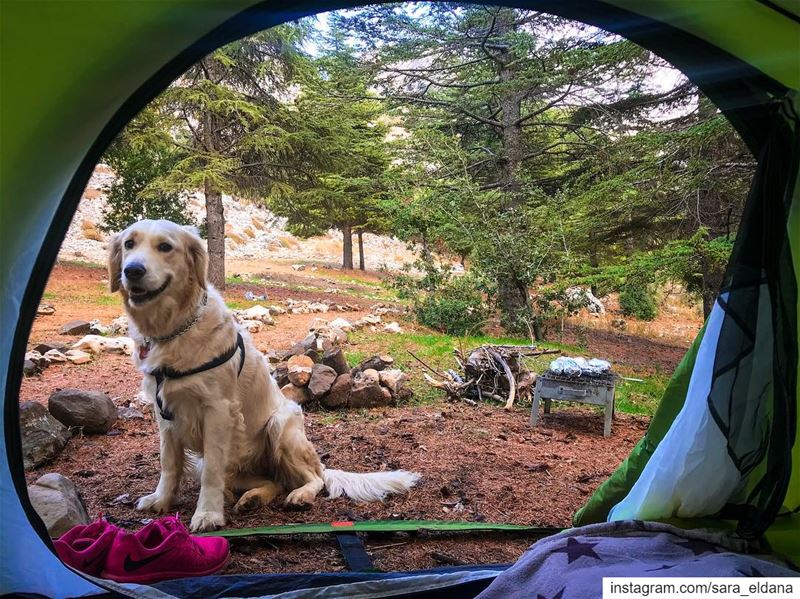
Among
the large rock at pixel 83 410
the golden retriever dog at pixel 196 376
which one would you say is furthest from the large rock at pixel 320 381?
the golden retriever dog at pixel 196 376

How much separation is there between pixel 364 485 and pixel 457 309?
11.5 feet

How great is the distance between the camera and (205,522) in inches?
75.2

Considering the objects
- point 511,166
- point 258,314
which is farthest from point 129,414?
point 511,166

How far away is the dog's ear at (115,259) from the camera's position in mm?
1900

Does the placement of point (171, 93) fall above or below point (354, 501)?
above

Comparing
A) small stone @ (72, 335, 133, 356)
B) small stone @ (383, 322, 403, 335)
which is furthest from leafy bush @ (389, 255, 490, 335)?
small stone @ (72, 335, 133, 356)

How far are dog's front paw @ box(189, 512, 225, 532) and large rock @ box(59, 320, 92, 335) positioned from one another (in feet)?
10.3

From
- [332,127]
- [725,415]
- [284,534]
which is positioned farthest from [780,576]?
[332,127]

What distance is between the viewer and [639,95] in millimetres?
5738

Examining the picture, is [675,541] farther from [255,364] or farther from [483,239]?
[483,239]

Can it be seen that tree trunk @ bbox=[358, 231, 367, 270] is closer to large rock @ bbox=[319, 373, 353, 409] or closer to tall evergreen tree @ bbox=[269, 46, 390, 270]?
tall evergreen tree @ bbox=[269, 46, 390, 270]

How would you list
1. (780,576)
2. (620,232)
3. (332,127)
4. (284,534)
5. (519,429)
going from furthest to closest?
(332,127) < (620,232) < (519,429) < (284,534) < (780,576)

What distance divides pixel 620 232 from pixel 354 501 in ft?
15.6

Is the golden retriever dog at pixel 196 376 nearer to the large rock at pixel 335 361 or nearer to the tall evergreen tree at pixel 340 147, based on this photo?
the large rock at pixel 335 361
